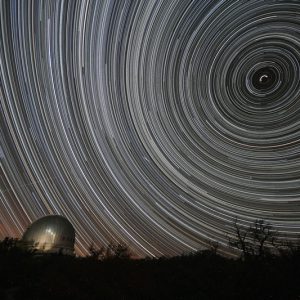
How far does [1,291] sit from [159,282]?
6.77 meters

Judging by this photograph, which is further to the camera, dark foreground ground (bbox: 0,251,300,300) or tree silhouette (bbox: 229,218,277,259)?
tree silhouette (bbox: 229,218,277,259)

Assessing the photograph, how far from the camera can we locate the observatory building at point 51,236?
34.1 meters

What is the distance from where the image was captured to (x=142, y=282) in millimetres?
16438

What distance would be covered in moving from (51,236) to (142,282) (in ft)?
68.6

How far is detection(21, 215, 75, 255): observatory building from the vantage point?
34094 millimetres

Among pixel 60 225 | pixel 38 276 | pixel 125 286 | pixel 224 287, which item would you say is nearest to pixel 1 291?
pixel 38 276

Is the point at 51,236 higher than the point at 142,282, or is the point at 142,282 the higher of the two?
the point at 51,236

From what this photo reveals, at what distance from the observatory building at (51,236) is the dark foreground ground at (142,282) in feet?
45.2

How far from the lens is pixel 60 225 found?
120ft

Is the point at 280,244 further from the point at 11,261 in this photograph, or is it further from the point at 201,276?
the point at 11,261

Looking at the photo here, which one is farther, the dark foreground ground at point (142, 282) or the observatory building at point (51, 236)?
the observatory building at point (51, 236)

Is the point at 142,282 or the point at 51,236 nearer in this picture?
the point at 142,282

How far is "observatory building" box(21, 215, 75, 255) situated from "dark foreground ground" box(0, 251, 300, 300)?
13779mm

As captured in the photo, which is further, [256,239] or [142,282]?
[256,239]
